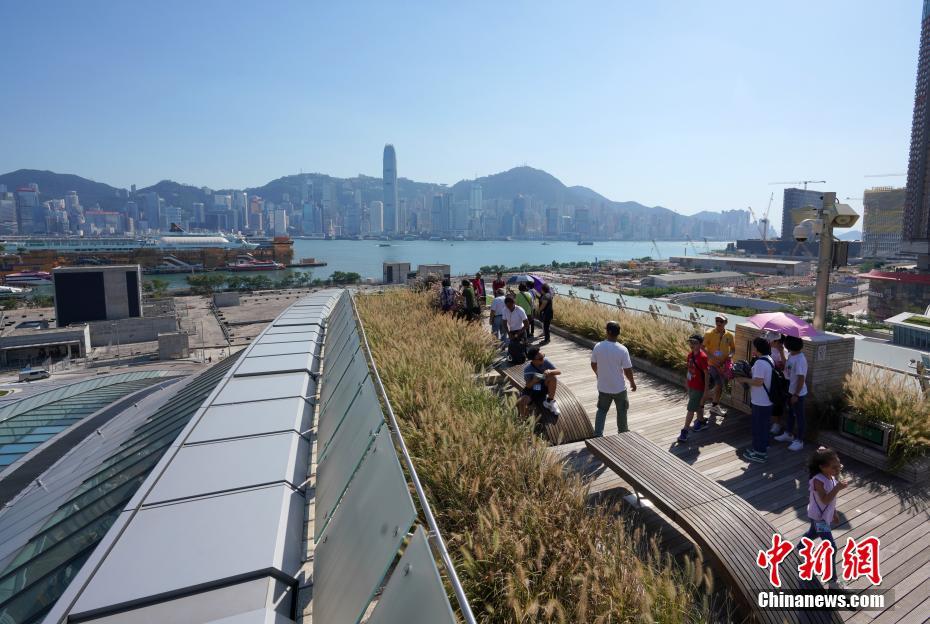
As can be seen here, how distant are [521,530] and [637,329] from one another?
20.3ft

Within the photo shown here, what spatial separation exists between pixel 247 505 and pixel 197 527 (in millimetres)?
288

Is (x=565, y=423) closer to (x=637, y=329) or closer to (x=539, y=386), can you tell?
(x=539, y=386)

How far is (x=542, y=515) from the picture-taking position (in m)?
2.76

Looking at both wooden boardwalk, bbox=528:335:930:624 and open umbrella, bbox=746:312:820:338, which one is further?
open umbrella, bbox=746:312:820:338

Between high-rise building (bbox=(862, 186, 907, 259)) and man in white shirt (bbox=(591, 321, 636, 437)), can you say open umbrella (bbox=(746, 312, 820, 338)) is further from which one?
high-rise building (bbox=(862, 186, 907, 259))

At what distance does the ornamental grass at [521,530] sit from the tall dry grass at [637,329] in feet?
11.8

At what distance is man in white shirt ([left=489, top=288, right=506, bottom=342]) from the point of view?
9.21 meters

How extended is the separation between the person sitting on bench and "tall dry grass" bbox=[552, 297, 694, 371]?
289 centimetres

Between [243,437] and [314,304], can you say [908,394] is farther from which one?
[314,304]

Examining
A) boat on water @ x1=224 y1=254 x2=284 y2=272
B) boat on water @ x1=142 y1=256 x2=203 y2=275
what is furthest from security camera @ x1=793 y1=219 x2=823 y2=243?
boat on water @ x1=142 y1=256 x2=203 y2=275

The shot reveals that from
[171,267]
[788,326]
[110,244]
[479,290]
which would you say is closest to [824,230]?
[788,326]

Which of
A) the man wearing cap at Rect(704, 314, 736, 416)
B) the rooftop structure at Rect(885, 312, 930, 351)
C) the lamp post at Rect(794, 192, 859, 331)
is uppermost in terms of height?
the lamp post at Rect(794, 192, 859, 331)

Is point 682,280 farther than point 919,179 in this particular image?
No

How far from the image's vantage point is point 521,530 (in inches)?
Answer: 104
